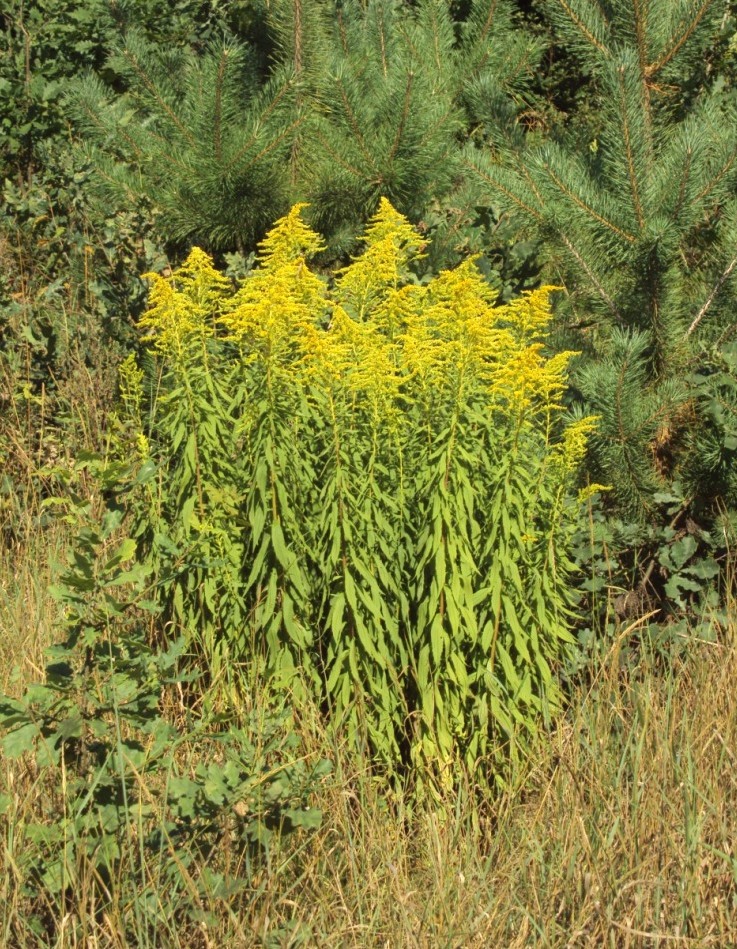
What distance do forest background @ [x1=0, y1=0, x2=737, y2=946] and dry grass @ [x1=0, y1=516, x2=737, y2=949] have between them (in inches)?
0.6

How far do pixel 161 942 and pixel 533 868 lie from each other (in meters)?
0.90

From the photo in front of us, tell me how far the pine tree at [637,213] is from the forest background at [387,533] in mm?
13

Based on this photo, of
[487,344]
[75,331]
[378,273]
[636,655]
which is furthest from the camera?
[75,331]

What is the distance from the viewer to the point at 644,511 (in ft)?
14.6

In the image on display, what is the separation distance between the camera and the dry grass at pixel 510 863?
2865mm

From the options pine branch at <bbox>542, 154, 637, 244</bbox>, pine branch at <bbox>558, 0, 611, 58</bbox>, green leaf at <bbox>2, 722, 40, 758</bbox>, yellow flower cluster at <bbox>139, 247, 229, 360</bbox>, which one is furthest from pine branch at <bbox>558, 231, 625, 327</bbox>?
green leaf at <bbox>2, 722, 40, 758</bbox>

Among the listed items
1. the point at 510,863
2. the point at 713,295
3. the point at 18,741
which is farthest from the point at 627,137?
the point at 18,741

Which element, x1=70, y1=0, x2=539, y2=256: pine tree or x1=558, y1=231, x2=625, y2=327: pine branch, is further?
x1=70, y1=0, x2=539, y2=256: pine tree

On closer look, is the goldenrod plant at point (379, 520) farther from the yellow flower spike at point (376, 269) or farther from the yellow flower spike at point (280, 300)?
the yellow flower spike at point (376, 269)

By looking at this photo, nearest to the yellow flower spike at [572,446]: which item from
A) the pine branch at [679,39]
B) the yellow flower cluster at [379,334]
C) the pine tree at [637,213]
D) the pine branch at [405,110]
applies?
the yellow flower cluster at [379,334]

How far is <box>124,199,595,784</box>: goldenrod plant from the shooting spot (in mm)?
3441

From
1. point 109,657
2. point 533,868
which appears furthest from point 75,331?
point 533,868

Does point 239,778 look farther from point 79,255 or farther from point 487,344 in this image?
point 79,255

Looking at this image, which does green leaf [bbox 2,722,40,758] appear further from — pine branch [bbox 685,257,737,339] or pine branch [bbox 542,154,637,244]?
pine branch [bbox 685,257,737,339]
